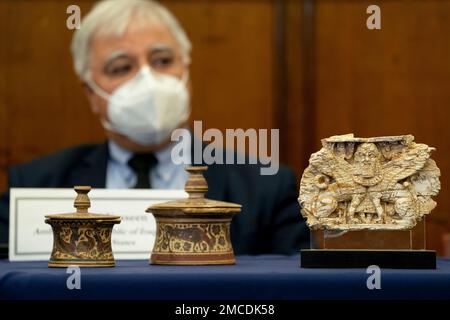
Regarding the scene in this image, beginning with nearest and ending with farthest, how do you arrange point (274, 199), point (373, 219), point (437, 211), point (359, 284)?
point (359, 284), point (373, 219), point (274, 199), point (437, 211)

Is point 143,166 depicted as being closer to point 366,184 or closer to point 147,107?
point 147,107

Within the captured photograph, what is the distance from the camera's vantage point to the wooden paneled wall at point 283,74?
392 centimetres

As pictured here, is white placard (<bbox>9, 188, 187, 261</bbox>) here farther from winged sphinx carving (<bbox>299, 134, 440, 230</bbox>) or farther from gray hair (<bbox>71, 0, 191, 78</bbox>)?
gray hair (<bbox>71, 0, 191, 78</bbox>)

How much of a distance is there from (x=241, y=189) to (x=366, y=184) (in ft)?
3.68

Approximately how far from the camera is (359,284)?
5.46ft

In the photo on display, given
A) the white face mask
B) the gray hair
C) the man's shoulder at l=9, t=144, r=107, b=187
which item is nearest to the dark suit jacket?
the man's shoulder at l=9, t=144, r=107, b=187

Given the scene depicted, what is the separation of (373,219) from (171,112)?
1.30 metres

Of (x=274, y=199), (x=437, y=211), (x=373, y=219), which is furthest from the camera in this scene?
(x=437, y=211)

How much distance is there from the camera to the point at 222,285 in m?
1.65

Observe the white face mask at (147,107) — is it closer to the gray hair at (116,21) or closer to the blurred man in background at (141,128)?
the blurred man in background at (141,128)

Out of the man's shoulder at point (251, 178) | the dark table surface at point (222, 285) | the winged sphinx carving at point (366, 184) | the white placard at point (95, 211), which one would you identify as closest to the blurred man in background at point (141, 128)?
the man's shoulder at point (251, 178)

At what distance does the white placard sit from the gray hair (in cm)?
86
